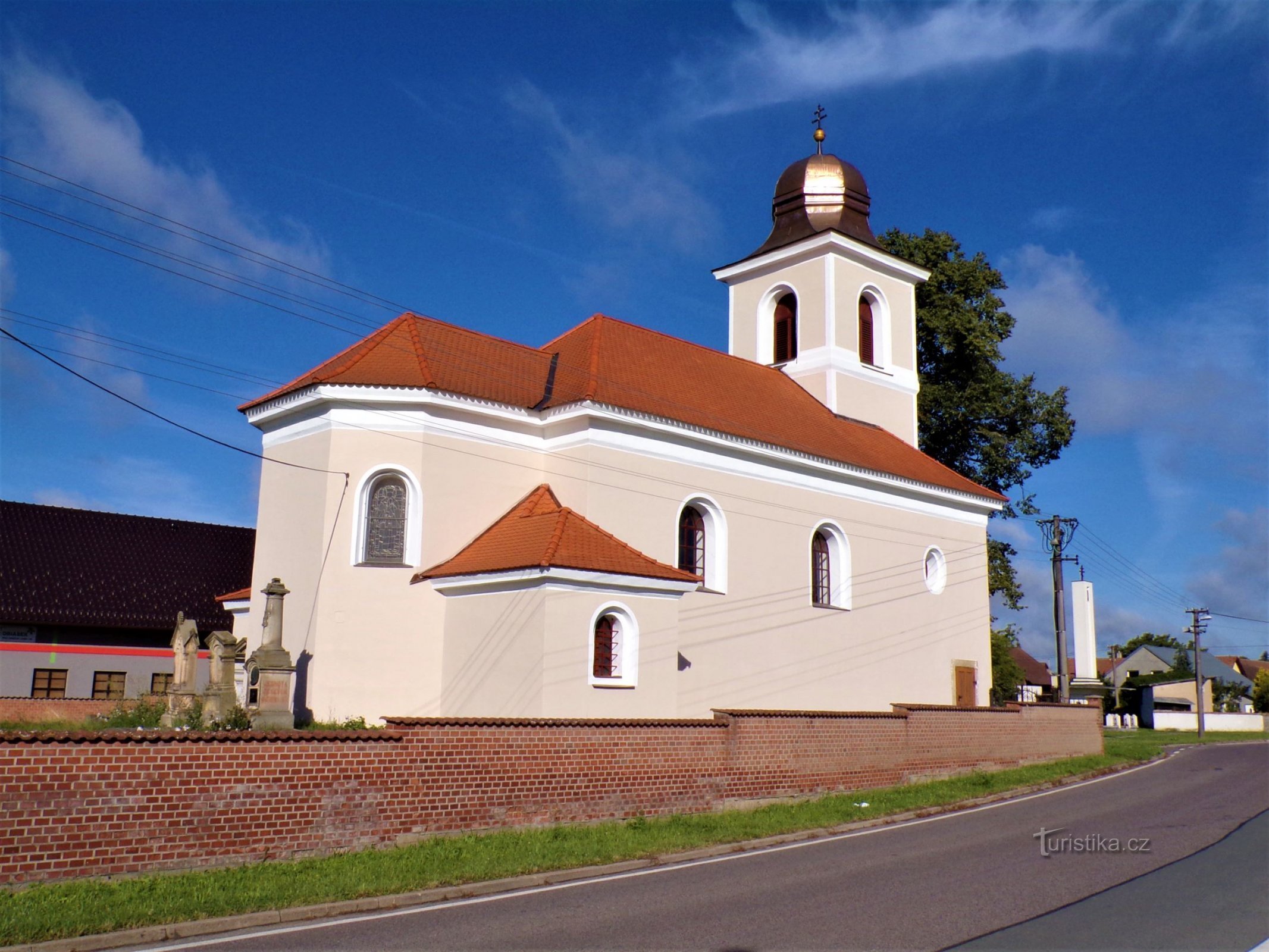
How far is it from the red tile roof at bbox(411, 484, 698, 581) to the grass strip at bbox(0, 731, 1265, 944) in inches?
157

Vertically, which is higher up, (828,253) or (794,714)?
(828,253)

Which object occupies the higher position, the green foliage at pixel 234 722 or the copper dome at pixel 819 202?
the copper dome at pixel 819 202

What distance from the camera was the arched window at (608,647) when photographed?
17.2 m

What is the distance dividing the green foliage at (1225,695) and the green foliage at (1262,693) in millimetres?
1502

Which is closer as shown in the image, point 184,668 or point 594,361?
point 184,668

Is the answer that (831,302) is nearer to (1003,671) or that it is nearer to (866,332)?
(866,332)

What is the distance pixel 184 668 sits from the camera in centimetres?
1912

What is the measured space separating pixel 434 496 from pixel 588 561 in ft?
11.0

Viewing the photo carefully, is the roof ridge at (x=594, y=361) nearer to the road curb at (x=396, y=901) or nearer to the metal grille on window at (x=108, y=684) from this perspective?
the road curb at (x=396, y=901)

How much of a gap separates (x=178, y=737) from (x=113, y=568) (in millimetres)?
19153

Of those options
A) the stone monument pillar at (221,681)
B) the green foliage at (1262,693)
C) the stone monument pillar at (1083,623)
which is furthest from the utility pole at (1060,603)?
the green foliage at (1262,693)

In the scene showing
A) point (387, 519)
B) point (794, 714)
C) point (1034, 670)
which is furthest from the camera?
point (1034, 670)

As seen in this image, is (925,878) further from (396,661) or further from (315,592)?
(315,592)

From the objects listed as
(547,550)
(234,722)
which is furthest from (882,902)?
(234,722)
